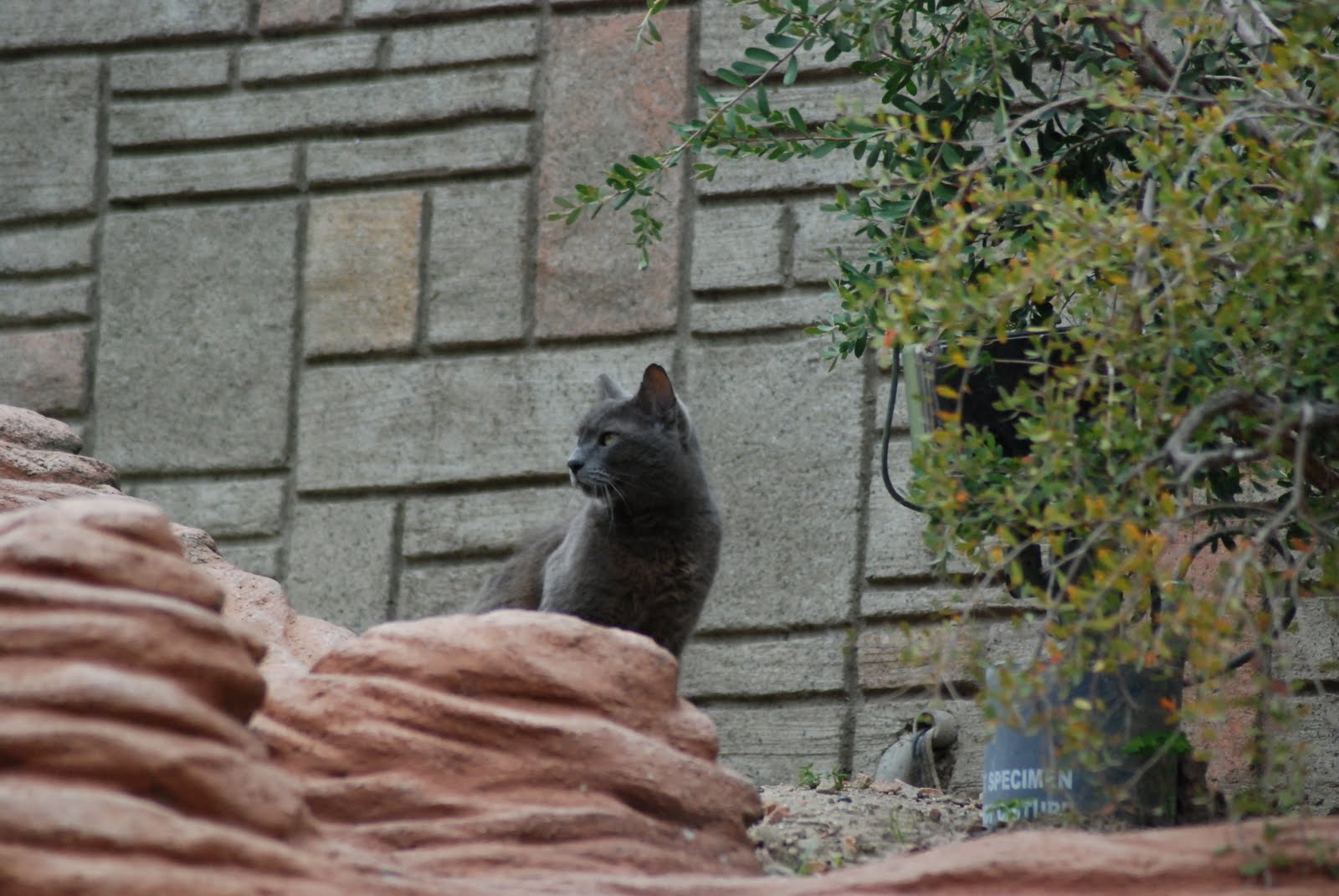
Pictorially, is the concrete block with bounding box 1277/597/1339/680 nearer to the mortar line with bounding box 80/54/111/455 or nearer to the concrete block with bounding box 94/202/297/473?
the concrete block with bounding box 94/202/297/473

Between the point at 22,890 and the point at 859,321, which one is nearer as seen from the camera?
the point at 22,890

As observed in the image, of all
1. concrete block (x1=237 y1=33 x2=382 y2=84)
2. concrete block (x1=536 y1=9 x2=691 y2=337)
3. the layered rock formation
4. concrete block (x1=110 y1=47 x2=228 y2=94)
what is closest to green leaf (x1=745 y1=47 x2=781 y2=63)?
the layered rock formation

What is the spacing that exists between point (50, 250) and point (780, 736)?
3617 millimetres

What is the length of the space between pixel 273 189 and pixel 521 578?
8.09 ft

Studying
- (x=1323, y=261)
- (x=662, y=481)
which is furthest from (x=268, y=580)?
(x=1323, y=261)

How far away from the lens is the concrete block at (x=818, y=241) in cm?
644

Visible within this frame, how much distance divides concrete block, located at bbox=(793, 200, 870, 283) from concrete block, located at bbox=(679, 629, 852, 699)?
51.9 inches

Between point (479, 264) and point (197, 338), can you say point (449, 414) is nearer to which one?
point (479, 264)

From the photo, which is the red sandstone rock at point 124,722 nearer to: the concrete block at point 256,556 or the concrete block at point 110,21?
the concrete block at point 256,556

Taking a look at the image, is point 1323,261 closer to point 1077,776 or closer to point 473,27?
point 1077,776

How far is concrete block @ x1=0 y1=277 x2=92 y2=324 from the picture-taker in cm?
718

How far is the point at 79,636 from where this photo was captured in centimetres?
276

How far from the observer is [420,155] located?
6.99 metres

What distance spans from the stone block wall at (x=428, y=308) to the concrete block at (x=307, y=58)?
0.5 inches
